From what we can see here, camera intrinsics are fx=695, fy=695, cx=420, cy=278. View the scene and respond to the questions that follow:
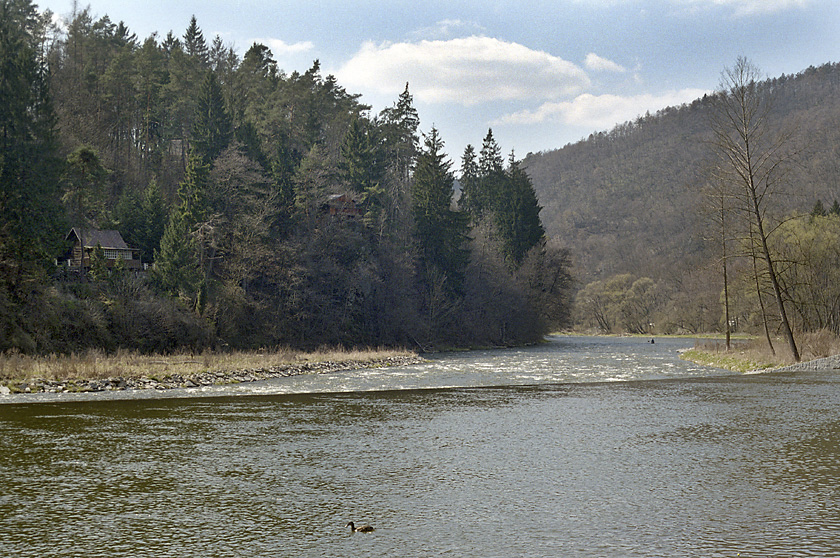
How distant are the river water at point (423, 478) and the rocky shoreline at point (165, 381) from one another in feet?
→ 10.1

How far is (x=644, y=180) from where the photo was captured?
17012cm

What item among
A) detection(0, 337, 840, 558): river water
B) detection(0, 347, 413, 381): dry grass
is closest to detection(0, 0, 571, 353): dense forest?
detection(0, 347, 413, 381): dry grass

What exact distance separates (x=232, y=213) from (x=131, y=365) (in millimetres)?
26006

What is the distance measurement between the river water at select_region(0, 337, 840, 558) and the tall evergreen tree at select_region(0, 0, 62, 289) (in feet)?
70.2

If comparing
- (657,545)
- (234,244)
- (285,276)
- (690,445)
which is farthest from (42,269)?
(657,545)

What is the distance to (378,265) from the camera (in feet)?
226

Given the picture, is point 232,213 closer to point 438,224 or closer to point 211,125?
point 211,125

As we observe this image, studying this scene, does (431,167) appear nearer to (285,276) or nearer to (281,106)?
(281,106)

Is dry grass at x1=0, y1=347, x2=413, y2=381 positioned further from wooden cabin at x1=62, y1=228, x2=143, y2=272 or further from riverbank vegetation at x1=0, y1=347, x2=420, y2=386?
wooden cabin at x1=62, y1=228, x2=143, y2=272

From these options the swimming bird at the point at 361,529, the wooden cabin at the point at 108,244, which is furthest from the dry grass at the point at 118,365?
the swimming bird at the point at 361,529

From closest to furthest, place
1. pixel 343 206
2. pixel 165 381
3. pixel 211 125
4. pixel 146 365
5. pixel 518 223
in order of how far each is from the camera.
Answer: pixel 165 381 < pixel 146 365 < pixel 211 125 < pixel 343 206 < pixel 518 223

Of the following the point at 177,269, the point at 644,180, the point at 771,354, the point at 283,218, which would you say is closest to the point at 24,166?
the point at 177,269

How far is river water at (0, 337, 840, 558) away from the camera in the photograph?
8.04 m

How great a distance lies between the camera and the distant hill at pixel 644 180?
14475cm
